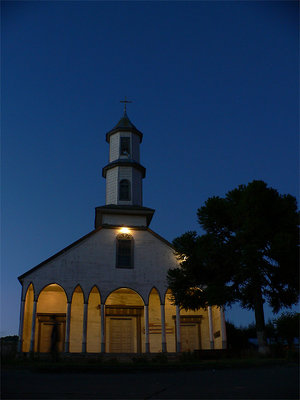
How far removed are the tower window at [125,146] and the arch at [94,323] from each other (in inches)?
458

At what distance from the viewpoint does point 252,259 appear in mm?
21922

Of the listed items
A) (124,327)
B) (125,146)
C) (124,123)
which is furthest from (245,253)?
(124,123)

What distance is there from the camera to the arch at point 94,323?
96.1ft

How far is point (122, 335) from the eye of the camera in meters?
29.8

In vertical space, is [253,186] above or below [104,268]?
above

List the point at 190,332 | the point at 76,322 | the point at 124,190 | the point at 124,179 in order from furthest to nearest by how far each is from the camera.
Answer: the point at 124,179 → the point at 124,190 → the point at 190,332 → the point at 76,322

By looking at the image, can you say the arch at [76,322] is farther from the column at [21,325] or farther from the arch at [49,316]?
the column at [21,325]

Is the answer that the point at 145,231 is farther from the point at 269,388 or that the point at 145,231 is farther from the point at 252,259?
the point at 269,388

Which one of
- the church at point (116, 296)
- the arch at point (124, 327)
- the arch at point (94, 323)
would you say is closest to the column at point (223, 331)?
the church at point (116, 296)

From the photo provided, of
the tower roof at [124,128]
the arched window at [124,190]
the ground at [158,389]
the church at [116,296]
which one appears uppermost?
the tower roof at [124,128]

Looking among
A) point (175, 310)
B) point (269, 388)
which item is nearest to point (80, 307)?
point (175, 310)

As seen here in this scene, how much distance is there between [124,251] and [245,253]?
33.9 feet

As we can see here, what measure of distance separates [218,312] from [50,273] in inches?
475

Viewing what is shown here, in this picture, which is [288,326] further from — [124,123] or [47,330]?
[124,123]
